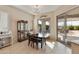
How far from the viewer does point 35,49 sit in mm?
1742

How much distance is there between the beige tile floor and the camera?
1653 millimetres

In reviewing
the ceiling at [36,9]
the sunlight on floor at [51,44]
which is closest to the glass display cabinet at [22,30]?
the ceiling at [36,9]

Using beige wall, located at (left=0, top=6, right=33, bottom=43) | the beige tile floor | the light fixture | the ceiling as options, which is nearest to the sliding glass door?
the beige tile floor

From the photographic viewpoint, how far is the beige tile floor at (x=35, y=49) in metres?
1.65

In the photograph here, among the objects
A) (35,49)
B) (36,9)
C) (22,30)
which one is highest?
(36,9)

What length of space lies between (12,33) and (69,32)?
0.97m

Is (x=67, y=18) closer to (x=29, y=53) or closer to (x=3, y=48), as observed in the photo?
(x=29, y=53)

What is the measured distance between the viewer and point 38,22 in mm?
1830

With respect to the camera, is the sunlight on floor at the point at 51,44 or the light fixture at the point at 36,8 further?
the sunlight on floor at the point at 51,44

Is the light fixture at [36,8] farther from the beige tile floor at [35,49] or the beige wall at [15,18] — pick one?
the beige tile floor at [35,49]

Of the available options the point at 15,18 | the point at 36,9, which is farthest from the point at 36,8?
the point at 15,18

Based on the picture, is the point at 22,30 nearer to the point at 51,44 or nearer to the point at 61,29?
the point at 51,44

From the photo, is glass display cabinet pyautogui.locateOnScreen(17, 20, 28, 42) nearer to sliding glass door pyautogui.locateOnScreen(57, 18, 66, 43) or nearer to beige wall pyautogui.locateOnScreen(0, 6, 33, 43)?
beige wall pyautogui.locateOnScreen(0, 6, 33, 43)

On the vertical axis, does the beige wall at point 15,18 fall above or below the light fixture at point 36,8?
below
